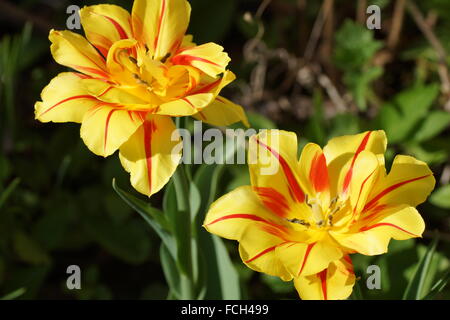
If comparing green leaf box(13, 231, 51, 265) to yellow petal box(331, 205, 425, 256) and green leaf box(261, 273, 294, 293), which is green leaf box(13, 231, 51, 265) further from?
yellow petal box(331, 205, 425, 256)

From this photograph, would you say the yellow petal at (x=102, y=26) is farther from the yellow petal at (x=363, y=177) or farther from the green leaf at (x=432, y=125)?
the green leaf at (x=432, y=125)

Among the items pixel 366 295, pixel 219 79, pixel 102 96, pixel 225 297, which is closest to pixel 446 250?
pixel 366 295

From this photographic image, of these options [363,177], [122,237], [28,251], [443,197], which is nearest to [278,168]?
[363,177]

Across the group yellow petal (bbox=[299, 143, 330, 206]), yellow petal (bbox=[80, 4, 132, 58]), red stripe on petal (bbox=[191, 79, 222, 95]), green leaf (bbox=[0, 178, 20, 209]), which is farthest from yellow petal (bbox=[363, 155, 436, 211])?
green leaf (bbox=[0, 178, 20, 209])

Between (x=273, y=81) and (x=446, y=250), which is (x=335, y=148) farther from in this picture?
(x=273, y=81)

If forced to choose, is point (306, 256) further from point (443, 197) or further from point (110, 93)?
point (443, 197)
